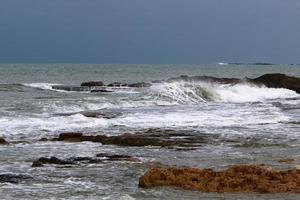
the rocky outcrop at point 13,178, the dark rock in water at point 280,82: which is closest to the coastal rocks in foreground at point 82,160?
the rocky outcrop at point 13,178

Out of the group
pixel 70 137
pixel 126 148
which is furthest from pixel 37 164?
pixel 70 137

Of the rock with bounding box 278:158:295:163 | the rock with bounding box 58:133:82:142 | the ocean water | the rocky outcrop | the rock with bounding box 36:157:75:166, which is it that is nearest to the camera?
the ocean water

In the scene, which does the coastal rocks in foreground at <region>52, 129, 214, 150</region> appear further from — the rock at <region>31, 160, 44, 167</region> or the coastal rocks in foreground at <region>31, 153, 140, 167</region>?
the rock at <region>31, 160, 44, 167</region>

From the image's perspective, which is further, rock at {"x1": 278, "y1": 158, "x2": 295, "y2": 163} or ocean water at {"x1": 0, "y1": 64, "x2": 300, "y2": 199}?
rock at {"x1": 278, "y1": 158, "x2": 295, "y2": 163}

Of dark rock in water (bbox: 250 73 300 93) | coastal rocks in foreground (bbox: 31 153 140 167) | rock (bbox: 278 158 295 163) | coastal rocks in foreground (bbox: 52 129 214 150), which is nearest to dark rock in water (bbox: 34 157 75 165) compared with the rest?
coastal rocks in foreground (bbox: 31 153 140 167)

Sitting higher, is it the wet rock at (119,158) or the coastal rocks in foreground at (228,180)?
the wet rock at (119,158)

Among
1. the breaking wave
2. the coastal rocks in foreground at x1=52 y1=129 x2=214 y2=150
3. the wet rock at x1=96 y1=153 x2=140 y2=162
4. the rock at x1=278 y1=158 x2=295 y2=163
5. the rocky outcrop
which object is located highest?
the breaking wave

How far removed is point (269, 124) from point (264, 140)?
4.71m

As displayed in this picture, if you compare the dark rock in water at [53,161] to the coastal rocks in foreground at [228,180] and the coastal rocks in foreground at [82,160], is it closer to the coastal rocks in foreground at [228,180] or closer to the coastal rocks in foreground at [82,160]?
the coastal rocks in foreground at [82,160]

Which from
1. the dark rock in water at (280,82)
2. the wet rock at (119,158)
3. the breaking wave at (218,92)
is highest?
the dark rock in water at (280,82)

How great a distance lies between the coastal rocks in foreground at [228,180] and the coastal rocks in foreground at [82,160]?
2.45m

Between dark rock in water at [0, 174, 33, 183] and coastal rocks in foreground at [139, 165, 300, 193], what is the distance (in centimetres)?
214

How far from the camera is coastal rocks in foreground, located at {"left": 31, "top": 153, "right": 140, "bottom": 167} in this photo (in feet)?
41.6

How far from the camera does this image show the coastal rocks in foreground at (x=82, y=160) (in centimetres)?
1269
